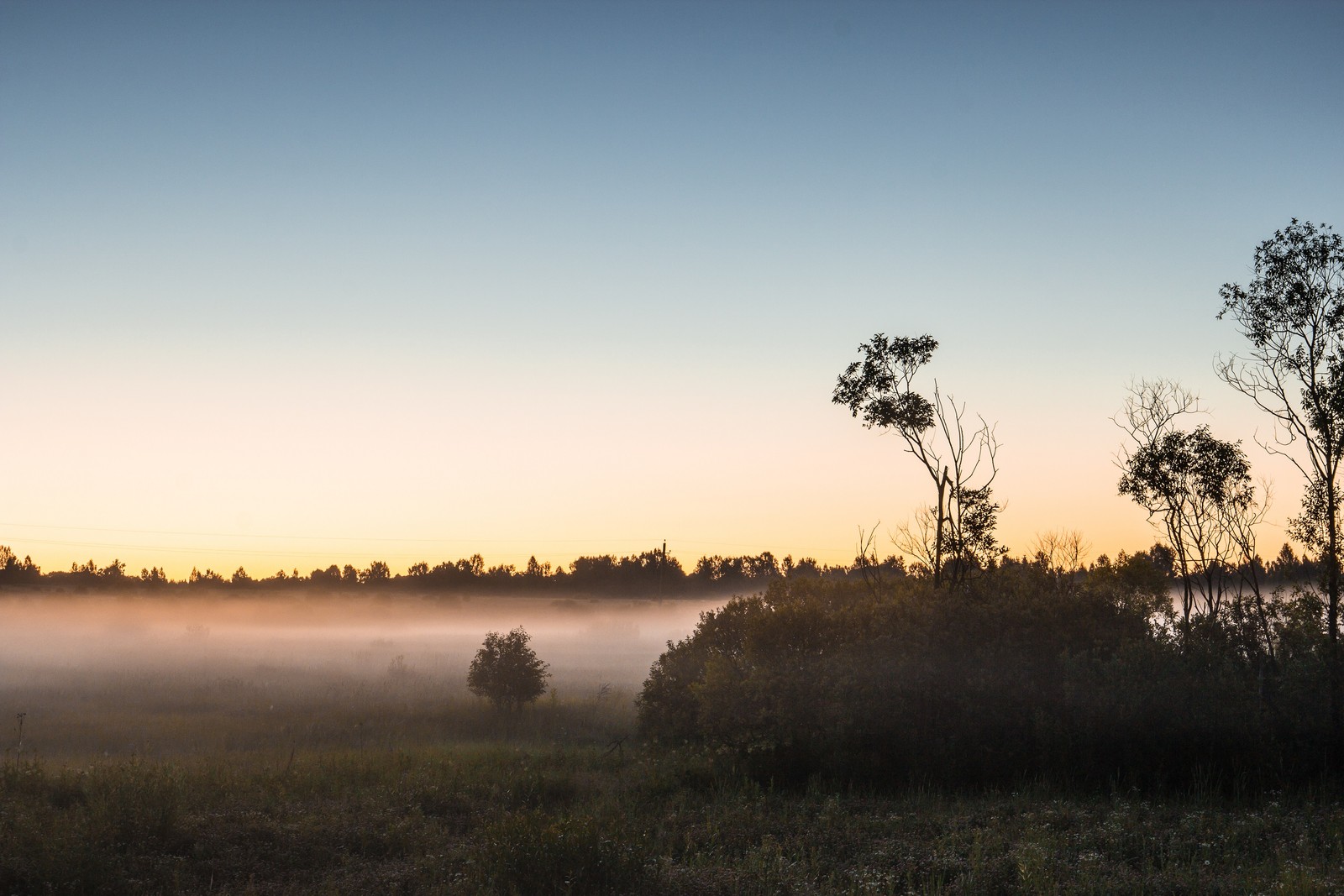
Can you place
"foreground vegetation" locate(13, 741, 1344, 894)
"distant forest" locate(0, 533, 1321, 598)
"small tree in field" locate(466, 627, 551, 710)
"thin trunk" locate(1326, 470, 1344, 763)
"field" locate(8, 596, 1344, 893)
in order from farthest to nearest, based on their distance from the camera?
"distant forest" locate(0, 533, 1321, 598), "small tree in field" locate(466, 627, 551, 710), "thin trunk" locate(1326, 470, 1344, 763), "field" locate(8, 596, 1344, 893), "foreground vegetation" locate(13, 741, 1344, 894)

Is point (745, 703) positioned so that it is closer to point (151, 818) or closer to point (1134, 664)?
point (1134, 664)

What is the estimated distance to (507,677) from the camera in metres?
32.1

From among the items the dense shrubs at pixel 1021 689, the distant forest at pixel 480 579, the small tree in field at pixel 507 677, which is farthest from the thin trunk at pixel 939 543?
the distant forest at pixel 480 579

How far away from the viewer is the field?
1050cm

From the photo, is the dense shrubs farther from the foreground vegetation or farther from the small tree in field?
the small tree in field

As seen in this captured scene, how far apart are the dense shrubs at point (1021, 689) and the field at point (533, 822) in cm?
80

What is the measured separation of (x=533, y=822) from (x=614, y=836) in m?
1.08

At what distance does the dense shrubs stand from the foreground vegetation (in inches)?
44.4

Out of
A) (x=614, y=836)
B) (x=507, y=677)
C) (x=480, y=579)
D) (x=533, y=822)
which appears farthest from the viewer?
(x=480, y=579)

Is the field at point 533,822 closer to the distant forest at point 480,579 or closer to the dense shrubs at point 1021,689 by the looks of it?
the dense shrubs at point 1021,689

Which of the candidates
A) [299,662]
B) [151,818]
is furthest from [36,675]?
[151,818]

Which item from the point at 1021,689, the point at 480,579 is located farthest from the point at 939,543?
the point at 480,579

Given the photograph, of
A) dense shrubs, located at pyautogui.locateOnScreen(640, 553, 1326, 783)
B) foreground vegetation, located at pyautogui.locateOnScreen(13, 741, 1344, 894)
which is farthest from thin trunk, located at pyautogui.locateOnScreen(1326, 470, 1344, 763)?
foreground vegetation, located at pyautogui.locateOnScreen(13, 741, 1344, 894)

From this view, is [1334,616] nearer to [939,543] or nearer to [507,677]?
[939,543]
